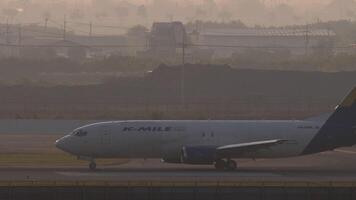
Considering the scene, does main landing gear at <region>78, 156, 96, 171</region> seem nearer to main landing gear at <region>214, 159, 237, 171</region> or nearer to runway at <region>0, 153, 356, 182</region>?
runway at <region>0, 153, 356, 182</region>

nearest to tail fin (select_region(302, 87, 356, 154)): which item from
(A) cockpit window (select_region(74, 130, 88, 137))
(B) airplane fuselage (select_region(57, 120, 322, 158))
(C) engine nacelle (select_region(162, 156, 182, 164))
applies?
(B) airplane fuselage (select_region(57, 120, 322, 158))

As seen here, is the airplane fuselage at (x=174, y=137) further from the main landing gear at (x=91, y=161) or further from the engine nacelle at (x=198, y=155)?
the engine nacelle at (x=198, y=155)

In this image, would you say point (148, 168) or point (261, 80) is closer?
point (148, 168)

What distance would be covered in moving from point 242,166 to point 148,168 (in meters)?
6.46

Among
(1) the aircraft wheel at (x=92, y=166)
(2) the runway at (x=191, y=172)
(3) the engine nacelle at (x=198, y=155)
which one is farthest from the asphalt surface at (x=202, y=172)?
(3) the engine nacelle at (x=198, y=155)

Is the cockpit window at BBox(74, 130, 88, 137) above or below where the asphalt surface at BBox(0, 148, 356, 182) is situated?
above

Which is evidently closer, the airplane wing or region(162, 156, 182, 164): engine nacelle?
the airplane wing

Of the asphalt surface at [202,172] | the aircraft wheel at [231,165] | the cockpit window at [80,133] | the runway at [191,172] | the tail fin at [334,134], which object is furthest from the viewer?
the tail fin at [334,134]

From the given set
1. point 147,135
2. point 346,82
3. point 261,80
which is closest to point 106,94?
point 261,80

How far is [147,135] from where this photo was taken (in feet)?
198

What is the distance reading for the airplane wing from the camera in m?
59.9

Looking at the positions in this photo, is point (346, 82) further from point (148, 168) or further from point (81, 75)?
point (148, 168)

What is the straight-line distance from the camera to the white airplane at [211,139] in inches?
2379

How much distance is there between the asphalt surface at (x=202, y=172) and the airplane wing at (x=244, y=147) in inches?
46.3
